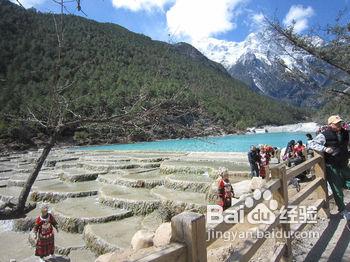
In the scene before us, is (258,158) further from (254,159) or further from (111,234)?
(111,234)

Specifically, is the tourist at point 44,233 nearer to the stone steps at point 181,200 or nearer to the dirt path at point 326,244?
Result: the stone steps at point 181,200

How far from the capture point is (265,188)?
4.05 m

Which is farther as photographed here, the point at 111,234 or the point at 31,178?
the point at 111,234

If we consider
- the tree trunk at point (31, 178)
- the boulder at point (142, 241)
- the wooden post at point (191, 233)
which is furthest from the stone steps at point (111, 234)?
the wooden post at point (191, 233)

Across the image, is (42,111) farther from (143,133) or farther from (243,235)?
(243,235)

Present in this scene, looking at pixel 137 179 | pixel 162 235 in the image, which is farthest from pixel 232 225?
pixel 137 179

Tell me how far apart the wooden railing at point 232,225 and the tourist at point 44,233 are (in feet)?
16.0

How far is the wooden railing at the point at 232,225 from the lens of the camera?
2293mm

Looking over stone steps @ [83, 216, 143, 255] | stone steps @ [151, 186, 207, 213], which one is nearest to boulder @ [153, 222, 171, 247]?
stone steps @ [83, 216, 143, 255]

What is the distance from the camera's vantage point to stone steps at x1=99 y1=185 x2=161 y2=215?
1094cm

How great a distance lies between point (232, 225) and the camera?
3.07 metres

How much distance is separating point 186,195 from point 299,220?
6514 mm

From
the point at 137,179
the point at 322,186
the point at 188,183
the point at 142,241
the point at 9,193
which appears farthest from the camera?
the point at 9,193

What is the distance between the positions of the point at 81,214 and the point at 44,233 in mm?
3458
